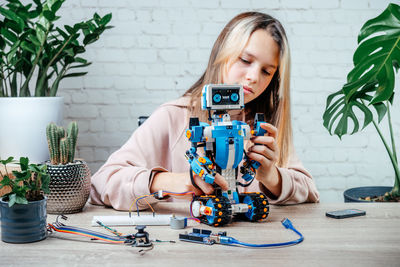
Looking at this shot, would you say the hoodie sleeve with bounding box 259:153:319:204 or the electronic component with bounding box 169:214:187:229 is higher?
the hoodie sleeve with bounding box 259:153:319:204

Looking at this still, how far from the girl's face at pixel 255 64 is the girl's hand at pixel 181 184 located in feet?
1.11

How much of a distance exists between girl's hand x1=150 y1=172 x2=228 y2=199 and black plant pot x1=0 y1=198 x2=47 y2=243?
32 cm

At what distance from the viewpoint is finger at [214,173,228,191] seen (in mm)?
923

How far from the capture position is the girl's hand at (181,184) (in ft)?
3.09

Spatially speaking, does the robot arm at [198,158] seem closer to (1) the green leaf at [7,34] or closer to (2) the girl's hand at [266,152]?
(2) the girl's hand at [266,152]

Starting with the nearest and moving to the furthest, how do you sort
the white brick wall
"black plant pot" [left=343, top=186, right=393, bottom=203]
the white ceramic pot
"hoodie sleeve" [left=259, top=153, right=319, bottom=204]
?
"hoodie sleeve" [left=259, top=153, right=319, bottom=204] < the white ceramic pot < "black plant pot" [left=343, top=186, right=393, bottom=203] < the white brick wall

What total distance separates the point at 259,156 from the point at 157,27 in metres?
1.52

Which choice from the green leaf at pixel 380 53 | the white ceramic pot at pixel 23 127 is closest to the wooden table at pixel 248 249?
the green leaf at pixel 380 53

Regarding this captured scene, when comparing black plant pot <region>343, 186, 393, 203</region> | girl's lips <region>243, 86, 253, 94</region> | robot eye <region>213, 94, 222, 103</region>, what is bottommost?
black plant pot <region>343, 186, 393, 203</region>

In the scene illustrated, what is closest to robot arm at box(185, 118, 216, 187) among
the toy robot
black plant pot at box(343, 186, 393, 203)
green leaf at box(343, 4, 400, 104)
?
the toy robot

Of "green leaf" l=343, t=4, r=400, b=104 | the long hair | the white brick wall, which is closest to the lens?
the long hair

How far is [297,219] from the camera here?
0.99 meters

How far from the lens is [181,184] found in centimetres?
103

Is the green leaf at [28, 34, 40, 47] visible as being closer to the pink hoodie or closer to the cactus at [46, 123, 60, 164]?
the pink hoodie
